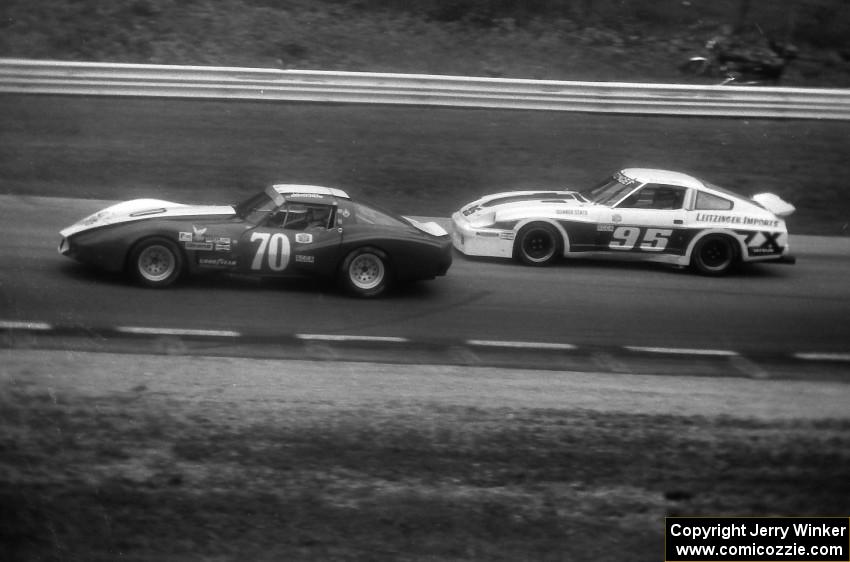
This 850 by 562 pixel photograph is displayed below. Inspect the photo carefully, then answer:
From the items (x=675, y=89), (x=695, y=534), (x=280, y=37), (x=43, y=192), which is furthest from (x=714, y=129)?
(x=695, y=534)

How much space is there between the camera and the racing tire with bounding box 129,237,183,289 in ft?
30.8

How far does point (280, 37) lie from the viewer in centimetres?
1748

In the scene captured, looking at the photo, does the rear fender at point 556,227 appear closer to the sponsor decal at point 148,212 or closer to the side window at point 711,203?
the side window at point 711,203

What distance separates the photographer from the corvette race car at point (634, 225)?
452 inches

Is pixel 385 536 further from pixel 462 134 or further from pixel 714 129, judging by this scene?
pixel 714 129

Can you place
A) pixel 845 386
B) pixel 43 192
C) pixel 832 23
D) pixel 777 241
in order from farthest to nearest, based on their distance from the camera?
pixel 832 23, pixel 43 192, pixel 777 241, pixel 845 386

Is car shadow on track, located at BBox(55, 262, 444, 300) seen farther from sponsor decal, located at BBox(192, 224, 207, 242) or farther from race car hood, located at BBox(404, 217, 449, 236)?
race car hood, located at BBox(404, 217, 449, 236)

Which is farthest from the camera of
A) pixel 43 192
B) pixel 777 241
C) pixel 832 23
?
pixel 832 23

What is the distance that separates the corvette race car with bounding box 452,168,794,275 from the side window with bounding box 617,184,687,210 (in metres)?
0.01

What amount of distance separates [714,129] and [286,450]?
1165 cm

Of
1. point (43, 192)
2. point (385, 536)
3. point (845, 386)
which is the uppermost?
point (43, 192)

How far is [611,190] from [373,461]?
6.85 meters

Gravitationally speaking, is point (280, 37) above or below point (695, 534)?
above

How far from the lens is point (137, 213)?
9.59 meters
